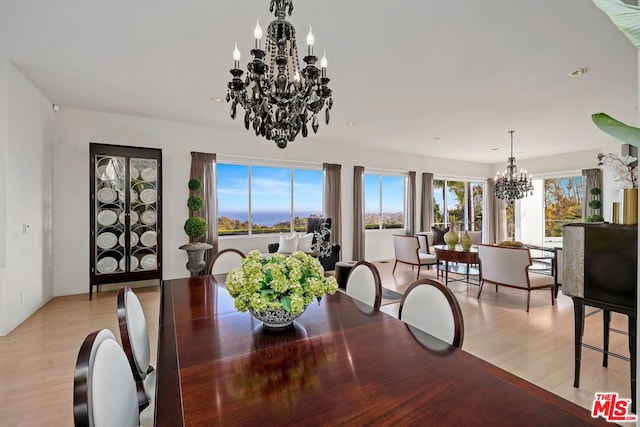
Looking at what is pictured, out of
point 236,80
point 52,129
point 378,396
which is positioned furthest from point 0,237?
point 378,396

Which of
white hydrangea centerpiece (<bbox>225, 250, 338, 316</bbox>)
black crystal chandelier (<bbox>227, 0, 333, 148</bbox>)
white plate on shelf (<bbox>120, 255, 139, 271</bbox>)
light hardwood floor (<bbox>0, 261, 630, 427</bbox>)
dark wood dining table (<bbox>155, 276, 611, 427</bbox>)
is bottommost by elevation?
light hardwood floor (<bbox>0, 261, 630, 427</bbox>)

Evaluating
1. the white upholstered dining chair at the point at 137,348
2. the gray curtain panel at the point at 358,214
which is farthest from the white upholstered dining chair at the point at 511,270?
the white upholstered dining chair at the point at 137,348

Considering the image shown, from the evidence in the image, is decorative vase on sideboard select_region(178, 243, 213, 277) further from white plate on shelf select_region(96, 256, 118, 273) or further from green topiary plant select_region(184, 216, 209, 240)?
white plate on shelf select_region(96, 256, 118, 273)

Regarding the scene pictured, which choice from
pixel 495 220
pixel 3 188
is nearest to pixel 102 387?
pixel 3 188

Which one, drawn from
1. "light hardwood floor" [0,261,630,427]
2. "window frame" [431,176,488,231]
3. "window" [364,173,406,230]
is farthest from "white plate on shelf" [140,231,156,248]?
"window frame" [431,176,488,231]

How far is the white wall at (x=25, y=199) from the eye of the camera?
10.2 ft

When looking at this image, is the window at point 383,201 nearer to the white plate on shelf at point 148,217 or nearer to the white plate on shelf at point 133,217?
the white plate on shelf at point 148,217

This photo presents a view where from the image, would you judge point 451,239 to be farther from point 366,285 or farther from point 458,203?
point 458,203

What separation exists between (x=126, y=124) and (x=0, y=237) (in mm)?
2342

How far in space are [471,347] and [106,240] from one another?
484 cm

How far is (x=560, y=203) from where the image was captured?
25.7 ft

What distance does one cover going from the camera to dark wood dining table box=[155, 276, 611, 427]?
0.83m

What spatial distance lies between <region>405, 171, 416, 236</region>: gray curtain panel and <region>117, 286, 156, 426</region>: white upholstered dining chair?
681 cm

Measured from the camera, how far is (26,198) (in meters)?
3.51
